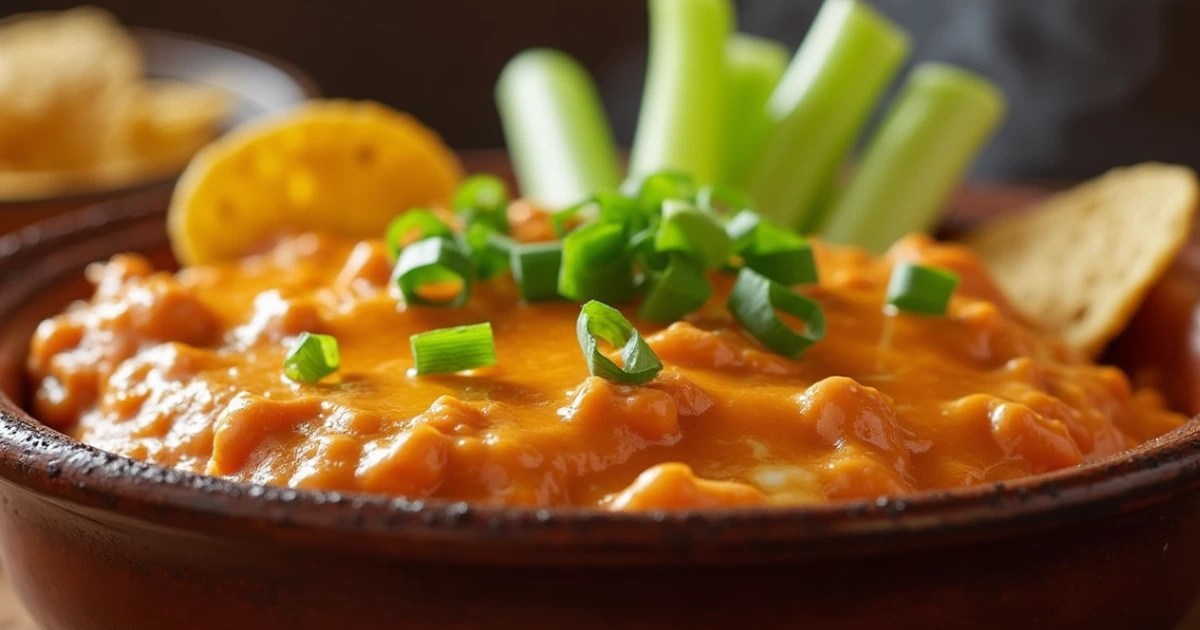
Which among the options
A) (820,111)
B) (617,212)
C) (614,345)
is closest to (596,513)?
(614,345)

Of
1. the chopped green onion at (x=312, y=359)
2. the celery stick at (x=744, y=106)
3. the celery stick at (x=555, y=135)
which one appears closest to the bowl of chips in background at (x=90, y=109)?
the celery stick at (x=555, y=135)

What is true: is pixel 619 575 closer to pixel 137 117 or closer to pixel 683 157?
pixel 683 157

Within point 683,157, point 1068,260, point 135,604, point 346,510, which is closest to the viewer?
point 346,510

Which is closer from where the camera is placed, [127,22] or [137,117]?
[137,117]

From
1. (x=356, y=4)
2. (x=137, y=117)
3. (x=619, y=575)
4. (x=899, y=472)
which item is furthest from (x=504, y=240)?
(x=356, y=4)

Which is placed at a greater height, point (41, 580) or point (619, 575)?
point (619, 575)

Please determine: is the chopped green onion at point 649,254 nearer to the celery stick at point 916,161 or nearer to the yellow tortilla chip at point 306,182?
the yellow tortilla chip at point 306,182
